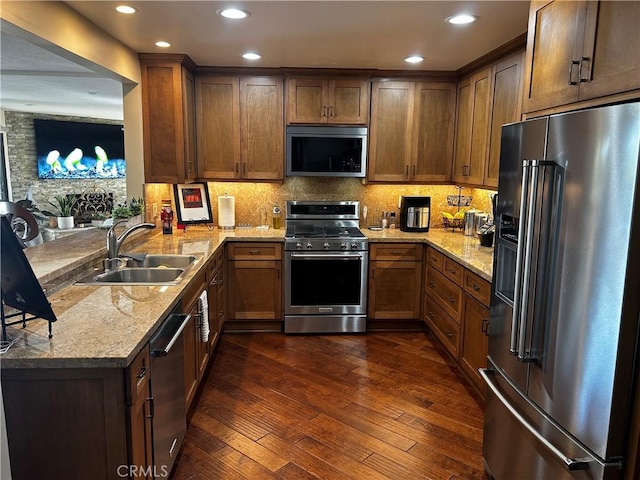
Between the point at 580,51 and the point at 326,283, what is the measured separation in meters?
2.83

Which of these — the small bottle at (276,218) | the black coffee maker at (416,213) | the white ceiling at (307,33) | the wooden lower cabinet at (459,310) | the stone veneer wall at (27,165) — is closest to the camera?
the white ceiling at (307,33)

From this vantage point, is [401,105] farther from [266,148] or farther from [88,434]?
[88,434]

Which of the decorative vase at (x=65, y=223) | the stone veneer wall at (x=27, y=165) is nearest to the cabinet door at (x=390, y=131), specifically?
the decorative vase at (x=65, y=223)

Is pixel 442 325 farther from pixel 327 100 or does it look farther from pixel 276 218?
pixel 327 100

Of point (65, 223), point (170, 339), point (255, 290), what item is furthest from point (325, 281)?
point (65, 223)

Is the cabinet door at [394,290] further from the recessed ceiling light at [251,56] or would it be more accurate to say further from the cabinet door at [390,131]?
the recessed ceiling light at [251,56]

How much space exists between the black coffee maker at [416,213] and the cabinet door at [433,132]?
202 millimetres

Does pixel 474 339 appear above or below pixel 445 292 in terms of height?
below

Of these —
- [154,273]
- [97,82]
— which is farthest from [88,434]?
[97,82]

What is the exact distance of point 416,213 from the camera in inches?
173

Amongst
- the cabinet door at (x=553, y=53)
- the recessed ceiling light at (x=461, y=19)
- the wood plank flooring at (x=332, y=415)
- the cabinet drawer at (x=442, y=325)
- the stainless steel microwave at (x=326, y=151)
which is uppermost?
the recessed ceiling light at (x=461, y=19)

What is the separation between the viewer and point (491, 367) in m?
2.26

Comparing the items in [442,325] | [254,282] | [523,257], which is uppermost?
[523,257]

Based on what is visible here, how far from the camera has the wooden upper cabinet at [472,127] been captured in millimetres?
3672
